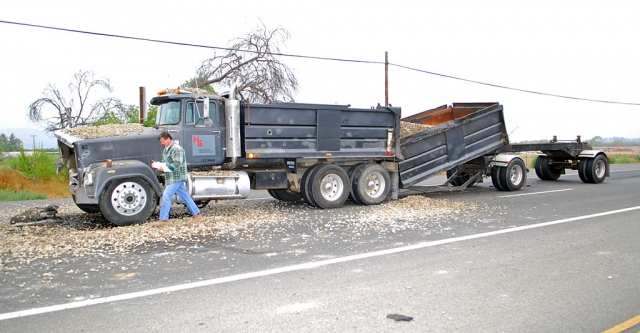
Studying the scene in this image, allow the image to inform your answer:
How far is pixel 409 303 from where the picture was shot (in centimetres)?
476

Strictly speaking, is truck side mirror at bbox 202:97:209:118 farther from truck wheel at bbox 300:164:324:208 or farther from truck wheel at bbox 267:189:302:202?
truck wheel at bbox 267:189:302:202

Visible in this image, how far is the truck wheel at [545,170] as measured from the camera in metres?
18.2

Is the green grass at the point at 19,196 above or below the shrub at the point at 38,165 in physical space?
below

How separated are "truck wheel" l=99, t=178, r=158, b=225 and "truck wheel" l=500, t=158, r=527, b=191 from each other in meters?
9.81

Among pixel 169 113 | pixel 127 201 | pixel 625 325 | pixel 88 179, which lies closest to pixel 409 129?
pixel 169 113

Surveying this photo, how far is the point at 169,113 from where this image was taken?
10195mm

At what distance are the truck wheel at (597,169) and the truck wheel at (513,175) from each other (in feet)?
11.3

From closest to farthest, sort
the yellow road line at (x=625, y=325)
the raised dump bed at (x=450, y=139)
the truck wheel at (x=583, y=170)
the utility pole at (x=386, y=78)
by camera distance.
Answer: the yellow road line at (x=625, y=325)
the raised dump bed at (x=450, y=139)
the truck wheel at (x=583, y=170)
the utility pole at (x=386, y=78)

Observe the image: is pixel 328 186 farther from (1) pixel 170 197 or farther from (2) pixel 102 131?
(2) pixel 102 131

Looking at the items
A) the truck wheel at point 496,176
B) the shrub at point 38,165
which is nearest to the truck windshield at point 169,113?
the truck wheel at point 496,176

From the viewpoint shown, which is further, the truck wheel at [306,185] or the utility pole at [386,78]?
the utility pole at [386,78]

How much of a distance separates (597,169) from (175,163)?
14.5 m

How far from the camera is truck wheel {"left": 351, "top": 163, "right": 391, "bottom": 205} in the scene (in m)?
11.5

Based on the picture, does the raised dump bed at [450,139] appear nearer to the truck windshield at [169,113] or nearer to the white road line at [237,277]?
the white road line at [237,277]
